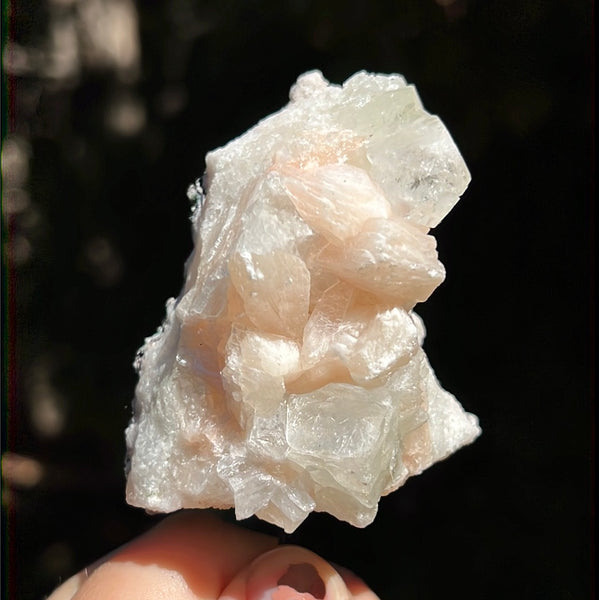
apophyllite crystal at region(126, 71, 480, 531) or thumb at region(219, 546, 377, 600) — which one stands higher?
apophyllite crystal at region(126, 71, 480, 531)

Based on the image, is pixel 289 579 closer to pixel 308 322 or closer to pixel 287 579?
pixel 287 579

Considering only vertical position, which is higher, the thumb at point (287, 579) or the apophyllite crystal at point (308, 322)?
the apophyllite crystal at point (308, 322)

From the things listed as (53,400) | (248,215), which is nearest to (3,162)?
(53,400)

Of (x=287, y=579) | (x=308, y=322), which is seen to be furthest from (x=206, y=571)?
(x=308, y=322)
